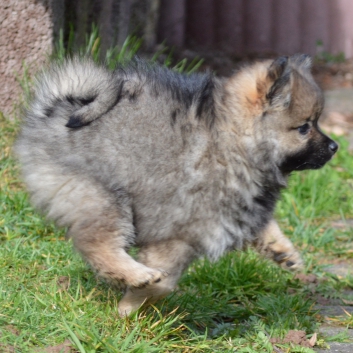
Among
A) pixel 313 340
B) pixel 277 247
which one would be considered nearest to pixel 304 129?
pixel 277 247

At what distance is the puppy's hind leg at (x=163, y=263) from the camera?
9.98 feet

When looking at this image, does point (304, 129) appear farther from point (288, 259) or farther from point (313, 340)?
point (313, 340)

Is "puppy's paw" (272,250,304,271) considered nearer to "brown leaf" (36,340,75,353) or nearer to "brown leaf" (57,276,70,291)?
"brown leaf" (57,276,70,291)

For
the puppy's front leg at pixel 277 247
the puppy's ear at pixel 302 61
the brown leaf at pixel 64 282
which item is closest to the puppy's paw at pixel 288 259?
the puppy's front leg at pixel 277 247

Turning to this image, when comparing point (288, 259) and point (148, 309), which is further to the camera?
point (288, 259)

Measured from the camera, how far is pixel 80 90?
313 centimetres

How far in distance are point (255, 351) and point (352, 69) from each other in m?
6.76

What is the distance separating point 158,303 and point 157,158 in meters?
0.74

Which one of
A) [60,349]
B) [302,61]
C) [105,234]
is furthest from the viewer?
[302,61]

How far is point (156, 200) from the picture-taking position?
309 centimetres

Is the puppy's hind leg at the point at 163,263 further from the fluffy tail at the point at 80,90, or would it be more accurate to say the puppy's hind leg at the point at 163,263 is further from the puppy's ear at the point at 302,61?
the puppy's ear at the point at 302,61

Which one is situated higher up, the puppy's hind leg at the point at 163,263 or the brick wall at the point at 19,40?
the brick wall at the point at 19,40

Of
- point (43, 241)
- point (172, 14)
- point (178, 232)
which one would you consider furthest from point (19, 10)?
point (172, 14)

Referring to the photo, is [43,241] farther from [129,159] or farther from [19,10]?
[19,10]
